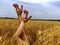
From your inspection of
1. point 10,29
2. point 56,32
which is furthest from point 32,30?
point 56,32

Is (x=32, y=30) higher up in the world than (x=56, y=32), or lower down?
lower down

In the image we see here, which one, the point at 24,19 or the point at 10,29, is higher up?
the point at 24,19

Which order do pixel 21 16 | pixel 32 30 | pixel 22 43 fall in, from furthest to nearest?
pixel 32 30, pixel 21 16, pixel 22 43

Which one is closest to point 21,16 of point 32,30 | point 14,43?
point 14,43

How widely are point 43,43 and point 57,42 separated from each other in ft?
0.69

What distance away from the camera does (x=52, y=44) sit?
150 inches

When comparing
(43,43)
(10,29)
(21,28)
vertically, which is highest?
(21,28)

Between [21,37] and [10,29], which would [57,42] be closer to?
[21,37]

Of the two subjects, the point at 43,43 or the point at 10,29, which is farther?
the point at 10,29

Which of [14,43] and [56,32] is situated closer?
[14,43]

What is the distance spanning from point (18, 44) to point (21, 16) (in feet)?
1.44

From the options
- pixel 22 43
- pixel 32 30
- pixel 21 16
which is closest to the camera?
pixel 22 43

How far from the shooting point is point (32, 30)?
17.4ft

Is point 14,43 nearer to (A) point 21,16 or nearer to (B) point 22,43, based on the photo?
(B) point 22,43
